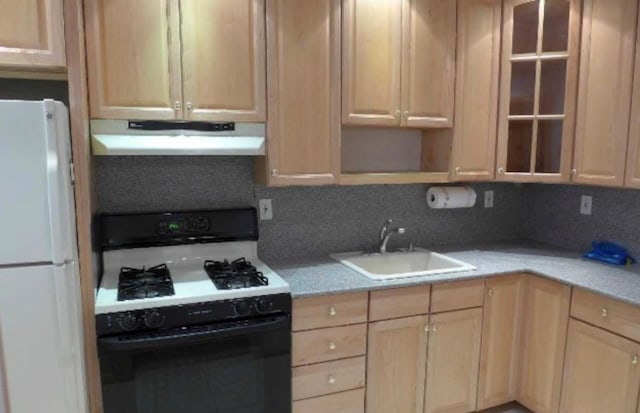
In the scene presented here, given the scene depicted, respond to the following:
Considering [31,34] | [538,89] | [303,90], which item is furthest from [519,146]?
[31,34]

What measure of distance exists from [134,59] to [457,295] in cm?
179

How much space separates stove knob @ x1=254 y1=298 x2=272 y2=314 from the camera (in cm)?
182

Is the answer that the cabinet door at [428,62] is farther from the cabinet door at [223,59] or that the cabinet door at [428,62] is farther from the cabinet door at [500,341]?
the cabinet door at [500,341]

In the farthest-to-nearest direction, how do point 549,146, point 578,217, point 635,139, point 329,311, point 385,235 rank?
point 578,217
point 385,235
point 549,146
point 635,139
point 329,311

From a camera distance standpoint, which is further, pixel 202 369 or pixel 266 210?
pixel 266 210

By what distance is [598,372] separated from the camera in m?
2.01

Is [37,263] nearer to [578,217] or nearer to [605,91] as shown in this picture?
[605,91]

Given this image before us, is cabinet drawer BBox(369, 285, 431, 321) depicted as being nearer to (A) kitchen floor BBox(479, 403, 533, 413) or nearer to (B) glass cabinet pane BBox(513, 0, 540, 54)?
(A) kitchen floor BBox(479, 403, 533, 413)

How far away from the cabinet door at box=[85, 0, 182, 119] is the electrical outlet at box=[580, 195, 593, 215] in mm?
2297

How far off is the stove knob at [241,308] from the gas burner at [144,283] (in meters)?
0.25

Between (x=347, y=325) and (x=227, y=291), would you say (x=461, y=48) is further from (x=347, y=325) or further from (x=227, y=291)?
(x=227, y=291)

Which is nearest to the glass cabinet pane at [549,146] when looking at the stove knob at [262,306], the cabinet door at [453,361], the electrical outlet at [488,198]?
the electrical outlet at [488,198]

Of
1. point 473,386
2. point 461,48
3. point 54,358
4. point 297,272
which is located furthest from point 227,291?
point 461,48

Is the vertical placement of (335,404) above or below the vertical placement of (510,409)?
above
